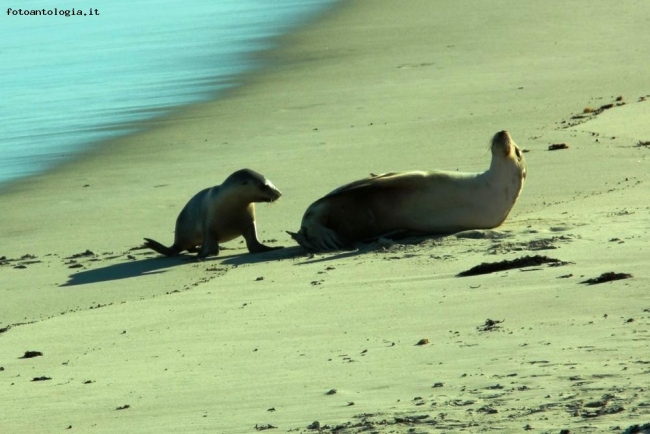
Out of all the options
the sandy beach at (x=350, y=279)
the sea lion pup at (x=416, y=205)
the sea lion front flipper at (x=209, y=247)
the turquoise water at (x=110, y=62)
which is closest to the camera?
the sandy beach at (x=350, y=279)

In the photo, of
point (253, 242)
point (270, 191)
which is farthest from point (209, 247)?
point (270, 191)

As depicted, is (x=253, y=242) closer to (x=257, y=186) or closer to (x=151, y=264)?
(x=257, y=186)

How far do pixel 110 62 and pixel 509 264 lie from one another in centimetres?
1381

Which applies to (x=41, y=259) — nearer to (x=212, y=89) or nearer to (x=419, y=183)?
(x=419, y=183)

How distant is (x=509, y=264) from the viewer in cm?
729

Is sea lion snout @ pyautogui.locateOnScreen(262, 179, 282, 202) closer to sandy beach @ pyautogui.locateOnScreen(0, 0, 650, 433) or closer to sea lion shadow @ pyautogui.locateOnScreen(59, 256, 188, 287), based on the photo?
sandy beach @ pyautogui.locateOnScreen(0, 0, 650, 433)

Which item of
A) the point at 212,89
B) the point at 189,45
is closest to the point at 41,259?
the point at 212,89

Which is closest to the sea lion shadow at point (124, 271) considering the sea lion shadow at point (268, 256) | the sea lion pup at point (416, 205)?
the sea lion shadow at point (268, 256)

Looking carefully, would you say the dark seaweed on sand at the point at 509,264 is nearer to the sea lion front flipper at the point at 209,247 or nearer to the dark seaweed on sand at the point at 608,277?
Result: the dark seaweed on sand at the point at 608,277

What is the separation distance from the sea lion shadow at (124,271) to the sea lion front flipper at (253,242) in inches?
18.7

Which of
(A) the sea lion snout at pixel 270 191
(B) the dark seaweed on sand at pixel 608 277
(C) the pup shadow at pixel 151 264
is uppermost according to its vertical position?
(A) the sea lion snout at pixel 270 191

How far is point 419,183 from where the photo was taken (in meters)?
9.01

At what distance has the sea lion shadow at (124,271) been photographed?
8.99 metres

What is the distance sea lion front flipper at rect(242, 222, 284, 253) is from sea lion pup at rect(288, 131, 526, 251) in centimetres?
37
